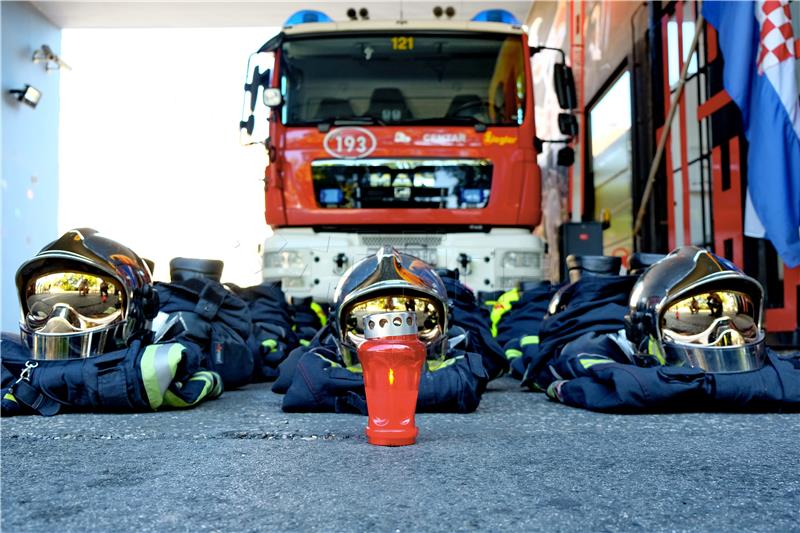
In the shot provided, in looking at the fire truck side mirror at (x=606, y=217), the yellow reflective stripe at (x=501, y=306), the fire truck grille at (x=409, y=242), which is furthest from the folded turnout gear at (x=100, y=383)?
the fire truck side mirror at (x=606, y=217)

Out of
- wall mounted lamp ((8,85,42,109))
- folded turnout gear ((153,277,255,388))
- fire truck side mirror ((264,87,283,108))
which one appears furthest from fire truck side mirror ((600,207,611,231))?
wall mounted lamp ((8,85,42,109))

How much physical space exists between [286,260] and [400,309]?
323 centimetres

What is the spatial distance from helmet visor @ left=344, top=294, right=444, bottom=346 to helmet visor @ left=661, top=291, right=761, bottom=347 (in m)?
0.81

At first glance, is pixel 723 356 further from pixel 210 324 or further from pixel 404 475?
pixel 210 324

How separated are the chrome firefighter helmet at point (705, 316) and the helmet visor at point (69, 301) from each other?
6.29ft

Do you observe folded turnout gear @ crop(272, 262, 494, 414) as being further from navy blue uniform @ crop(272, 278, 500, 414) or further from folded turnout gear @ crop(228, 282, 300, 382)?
folded turnout gear @ crop(228, 282, 300, 382)

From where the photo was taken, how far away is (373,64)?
6523 millimetres

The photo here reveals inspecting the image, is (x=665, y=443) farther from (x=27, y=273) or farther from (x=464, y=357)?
(x=27, y=273)

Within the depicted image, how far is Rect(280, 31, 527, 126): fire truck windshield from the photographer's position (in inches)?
256

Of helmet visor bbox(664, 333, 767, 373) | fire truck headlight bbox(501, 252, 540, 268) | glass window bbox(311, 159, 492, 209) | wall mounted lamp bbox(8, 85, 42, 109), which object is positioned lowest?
helmet visor bbox(664, 333, 767, 373)

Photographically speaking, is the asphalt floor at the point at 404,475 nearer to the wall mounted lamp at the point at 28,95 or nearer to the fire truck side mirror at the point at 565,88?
the fire truck side mirror at the point at 565,88

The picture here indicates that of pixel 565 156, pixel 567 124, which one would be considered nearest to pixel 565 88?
pixel 567 124

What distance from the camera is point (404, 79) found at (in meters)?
6.51

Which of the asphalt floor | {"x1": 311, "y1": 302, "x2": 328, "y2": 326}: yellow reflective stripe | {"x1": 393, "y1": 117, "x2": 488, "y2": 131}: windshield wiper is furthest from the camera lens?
{"x1": 393, "y1": 117, "x2": 488, "y2": 131}: windshield wiper
